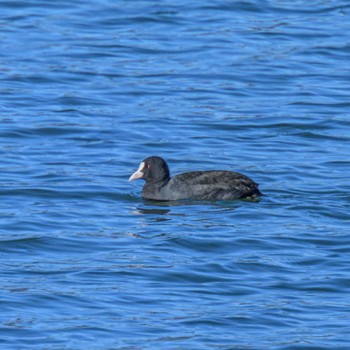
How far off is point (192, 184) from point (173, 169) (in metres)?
1.88

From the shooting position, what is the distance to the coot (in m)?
16.2

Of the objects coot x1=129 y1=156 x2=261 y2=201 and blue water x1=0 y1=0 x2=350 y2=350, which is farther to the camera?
coot x1=129 y1=156 x2=261 y2=201

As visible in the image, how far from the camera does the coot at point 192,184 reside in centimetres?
1617

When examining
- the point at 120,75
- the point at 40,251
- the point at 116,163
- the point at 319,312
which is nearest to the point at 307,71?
the point at 120,75

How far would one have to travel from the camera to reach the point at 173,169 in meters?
18.3

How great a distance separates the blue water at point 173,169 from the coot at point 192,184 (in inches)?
5.8

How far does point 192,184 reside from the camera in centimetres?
1648

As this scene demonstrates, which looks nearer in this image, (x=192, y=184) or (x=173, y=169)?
(x=192, y=184)

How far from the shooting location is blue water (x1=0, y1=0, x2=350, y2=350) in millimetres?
11797

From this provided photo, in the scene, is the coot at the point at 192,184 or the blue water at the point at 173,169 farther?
the coot at the point at 192,184

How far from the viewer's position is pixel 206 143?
1944 centimetres

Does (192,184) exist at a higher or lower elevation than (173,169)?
higher

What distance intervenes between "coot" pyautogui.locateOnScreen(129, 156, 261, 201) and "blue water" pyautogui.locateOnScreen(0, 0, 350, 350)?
0.15 metres

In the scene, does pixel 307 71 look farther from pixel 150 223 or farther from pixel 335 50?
pixel 150 223
